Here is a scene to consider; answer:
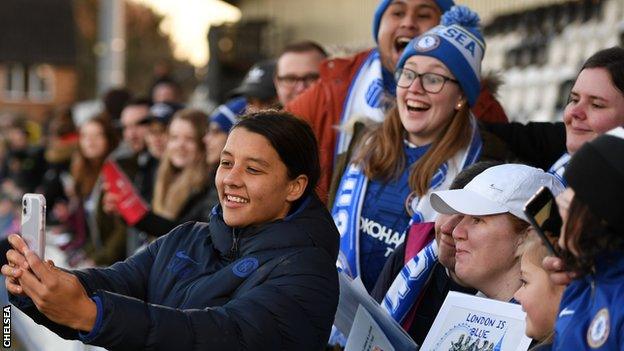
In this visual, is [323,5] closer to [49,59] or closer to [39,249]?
[39,249]

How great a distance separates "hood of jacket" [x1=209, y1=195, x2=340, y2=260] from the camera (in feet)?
11.0

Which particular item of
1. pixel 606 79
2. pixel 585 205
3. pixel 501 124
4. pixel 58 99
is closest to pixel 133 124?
pixel 501 124

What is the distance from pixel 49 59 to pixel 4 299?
189ft

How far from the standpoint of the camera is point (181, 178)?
7359 millimetres

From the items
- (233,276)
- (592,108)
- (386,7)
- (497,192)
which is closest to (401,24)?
(386,7)

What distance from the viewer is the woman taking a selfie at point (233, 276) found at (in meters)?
2.93

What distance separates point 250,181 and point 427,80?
1.40 meters

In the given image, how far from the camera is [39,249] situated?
9.87 feet

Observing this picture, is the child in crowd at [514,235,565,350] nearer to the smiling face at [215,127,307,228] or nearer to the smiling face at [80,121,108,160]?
the smiling face at [215,127,307,228]

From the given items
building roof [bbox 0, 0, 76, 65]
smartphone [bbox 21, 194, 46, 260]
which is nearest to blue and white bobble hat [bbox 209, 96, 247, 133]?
smartphone [bbox 21, 194, 46, 260]

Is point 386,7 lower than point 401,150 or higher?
higher

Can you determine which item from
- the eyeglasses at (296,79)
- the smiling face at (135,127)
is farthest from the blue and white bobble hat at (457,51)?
the smiling face at (135,127)

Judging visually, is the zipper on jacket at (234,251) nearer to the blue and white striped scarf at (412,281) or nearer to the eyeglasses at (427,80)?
the blue and white striped scarf at (412,281)

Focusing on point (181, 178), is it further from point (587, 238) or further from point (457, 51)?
point (587, 238)
